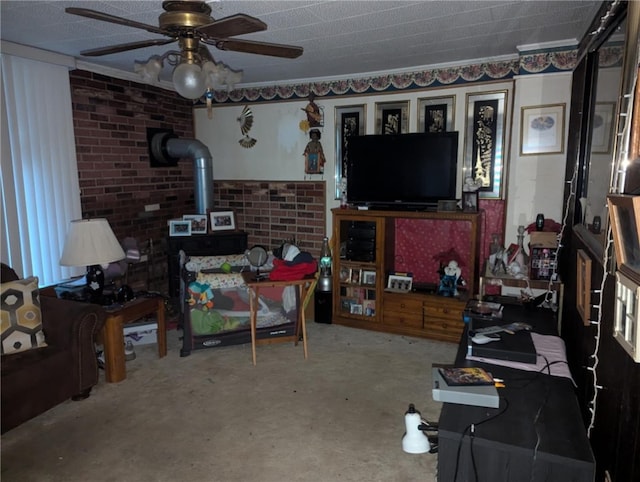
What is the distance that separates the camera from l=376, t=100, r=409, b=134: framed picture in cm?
398

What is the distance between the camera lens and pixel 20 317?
2578 mm

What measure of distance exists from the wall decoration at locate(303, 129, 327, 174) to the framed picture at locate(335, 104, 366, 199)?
0.18m

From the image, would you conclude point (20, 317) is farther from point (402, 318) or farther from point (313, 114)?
point (313, 114)

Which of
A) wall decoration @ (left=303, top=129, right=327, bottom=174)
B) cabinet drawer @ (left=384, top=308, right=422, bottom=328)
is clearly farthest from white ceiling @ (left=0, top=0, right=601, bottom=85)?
cabinet drawer @ (left=384, top=308, right=422, bottom=328)

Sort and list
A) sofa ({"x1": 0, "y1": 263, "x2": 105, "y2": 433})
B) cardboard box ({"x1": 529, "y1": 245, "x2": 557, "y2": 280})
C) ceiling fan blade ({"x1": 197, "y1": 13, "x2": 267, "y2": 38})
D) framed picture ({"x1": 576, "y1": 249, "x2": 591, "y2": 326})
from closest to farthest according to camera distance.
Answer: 1. ceiling fan blade ({"x1": 197, "y1": 13, "x2": 267, "y2": 38})
2. framed picture ({"x1": 576, "y1": 249, "x2": 591, "y2": 326})
3. sofa ({"x1": 0, "y1": 263, "x2": 105, "y2": 433})
4. cardboard box ({"x1": 529, "y1": 245, "x2": 557, "y2": 280})

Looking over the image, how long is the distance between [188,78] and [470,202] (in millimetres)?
2582

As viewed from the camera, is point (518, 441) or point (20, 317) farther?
point (20, 317)

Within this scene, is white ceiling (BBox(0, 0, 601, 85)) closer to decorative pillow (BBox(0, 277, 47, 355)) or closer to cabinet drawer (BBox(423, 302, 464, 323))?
decorative pillow (BBox(0, 277, 47, 355))

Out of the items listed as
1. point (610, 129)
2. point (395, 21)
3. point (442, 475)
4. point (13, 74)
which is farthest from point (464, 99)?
point (13, 74)

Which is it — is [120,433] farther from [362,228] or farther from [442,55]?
[442,55]

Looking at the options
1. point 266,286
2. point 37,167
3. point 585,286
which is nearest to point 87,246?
point 37,167

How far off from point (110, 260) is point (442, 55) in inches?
118

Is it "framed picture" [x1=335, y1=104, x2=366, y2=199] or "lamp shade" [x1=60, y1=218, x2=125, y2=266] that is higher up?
"framed picture" [x1=335, y1=104, x2=366, y2=199]

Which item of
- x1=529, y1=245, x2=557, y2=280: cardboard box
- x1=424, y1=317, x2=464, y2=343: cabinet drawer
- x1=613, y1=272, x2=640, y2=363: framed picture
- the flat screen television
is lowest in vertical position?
x1=424, y1=317, x2=464, y2=343: cabinet drawer
